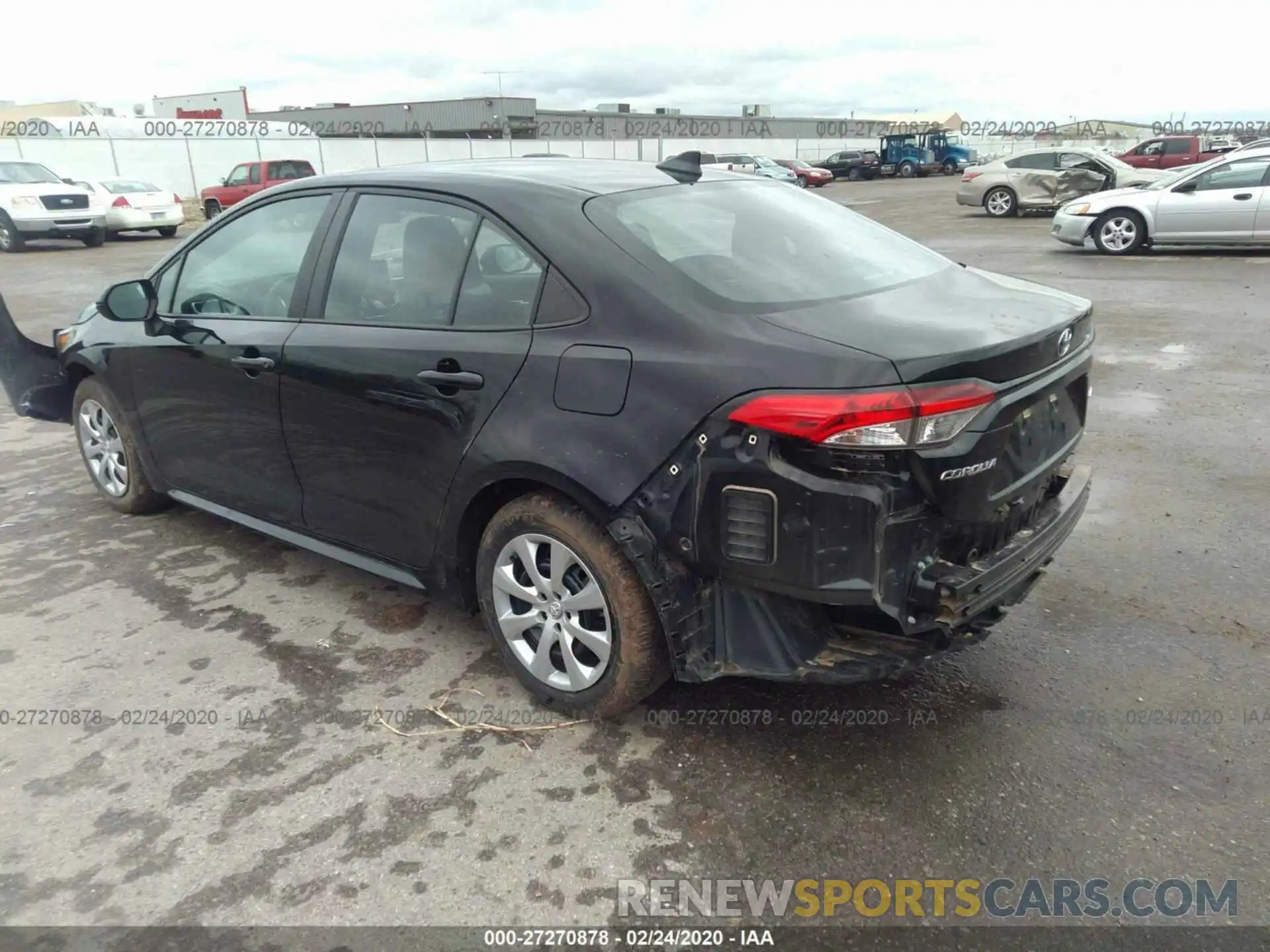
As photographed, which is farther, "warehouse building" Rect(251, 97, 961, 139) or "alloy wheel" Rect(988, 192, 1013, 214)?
"warehouse building" Rect(251, 97, 961, 139)

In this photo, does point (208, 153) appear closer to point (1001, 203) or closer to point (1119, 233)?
point (1001, 203)

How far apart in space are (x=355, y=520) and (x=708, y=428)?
1662mm

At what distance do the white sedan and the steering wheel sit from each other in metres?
19.7

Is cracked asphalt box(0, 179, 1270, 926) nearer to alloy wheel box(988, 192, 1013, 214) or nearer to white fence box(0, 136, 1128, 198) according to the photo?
alloy wheel box(988, 192, 1013, 214)

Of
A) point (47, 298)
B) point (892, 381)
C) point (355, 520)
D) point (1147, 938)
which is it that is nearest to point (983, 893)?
point (1147, 938)

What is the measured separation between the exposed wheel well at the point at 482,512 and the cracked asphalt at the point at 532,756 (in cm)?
38

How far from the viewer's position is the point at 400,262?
3.35 m

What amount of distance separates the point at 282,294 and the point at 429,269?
847mm

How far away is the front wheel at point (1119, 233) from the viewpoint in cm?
1381

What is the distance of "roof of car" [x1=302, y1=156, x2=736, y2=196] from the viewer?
10.6 feet

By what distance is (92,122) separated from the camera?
3155 cm

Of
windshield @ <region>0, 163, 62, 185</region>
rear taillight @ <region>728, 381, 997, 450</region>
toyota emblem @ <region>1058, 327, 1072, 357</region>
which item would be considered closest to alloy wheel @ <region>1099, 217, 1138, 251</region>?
toyota emblem @ <region>1058, 327, 1072, 357</region>

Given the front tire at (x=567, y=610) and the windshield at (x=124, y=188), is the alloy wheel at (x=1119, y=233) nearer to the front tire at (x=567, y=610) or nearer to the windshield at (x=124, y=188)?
the front tire at (x=567, y=610)

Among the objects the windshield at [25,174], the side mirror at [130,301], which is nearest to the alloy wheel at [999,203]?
the windshield at [25,174]
